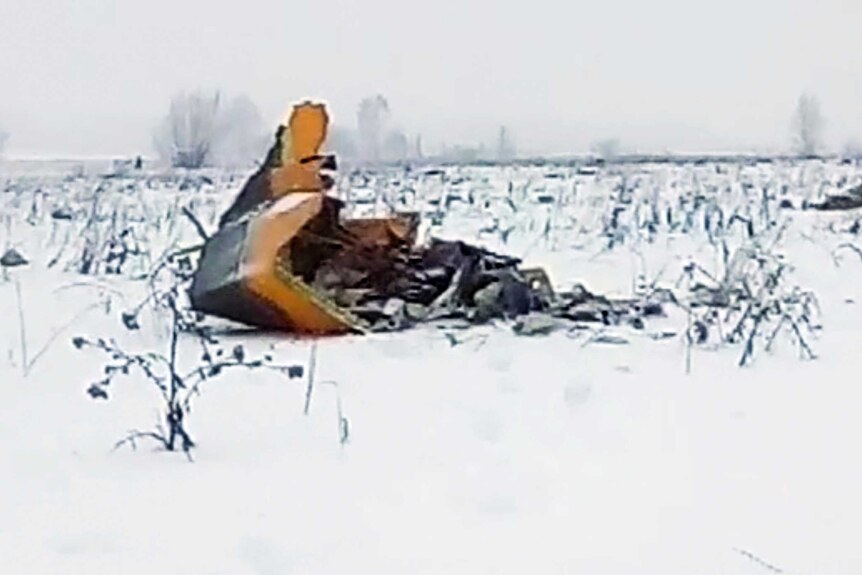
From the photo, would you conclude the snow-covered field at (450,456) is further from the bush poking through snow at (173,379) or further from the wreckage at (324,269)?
the wreckage at (324,269)

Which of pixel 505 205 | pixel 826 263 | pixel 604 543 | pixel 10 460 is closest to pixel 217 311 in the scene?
pixel 10 460

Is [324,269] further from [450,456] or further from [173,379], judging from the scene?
[450,456]

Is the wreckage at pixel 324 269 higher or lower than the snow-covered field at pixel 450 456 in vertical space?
higher

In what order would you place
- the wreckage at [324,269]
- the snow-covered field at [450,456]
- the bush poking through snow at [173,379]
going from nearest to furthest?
the snow-covered field at [450,456]
the bush poking through snow at [173,379]
the wreckage at [324,269]

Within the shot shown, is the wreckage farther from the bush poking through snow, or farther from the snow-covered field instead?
the bush poking through snow

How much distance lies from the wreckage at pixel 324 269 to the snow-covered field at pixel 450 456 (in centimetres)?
21

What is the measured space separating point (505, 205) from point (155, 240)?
7.04 metres

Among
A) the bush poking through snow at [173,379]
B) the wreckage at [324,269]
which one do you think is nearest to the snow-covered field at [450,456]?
the bush poking through snow at [173,379]

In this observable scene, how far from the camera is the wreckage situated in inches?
236

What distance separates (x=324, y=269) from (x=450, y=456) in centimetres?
281

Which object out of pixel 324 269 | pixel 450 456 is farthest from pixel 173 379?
pixel 324 269

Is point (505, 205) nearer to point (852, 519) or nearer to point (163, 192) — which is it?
point (163, 192)

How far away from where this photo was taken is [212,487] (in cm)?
350

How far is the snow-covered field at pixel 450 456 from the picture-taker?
9.99ft
